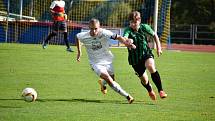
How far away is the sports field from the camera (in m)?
9.16

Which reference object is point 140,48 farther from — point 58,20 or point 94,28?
point 58,20

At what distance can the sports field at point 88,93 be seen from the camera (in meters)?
9.16

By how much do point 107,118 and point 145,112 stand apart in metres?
0.92

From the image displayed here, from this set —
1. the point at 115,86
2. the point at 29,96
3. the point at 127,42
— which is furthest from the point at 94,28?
the point at 29,96

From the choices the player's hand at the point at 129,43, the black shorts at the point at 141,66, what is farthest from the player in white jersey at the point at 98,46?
the black shorts at the point at 141,66

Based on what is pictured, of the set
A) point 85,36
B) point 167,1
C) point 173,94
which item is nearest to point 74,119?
point 85,36

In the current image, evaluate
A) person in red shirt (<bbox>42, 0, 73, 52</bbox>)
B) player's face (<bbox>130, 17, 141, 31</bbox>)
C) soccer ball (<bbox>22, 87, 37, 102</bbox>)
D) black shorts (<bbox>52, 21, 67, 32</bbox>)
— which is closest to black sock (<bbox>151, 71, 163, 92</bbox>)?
player's face (<bbox>130, 17, 141, 31</bbox>)

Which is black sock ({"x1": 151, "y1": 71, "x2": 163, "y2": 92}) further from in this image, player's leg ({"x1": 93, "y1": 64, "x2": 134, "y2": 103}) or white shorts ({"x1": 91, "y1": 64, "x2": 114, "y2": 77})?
white shorts ({"x1": 91, "y1": 64, "x2": 114, "y2": 77})

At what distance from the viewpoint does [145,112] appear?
9.55m

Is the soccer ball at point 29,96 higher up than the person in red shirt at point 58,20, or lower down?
lower down

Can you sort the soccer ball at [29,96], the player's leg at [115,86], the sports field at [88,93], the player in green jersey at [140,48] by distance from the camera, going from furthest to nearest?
the player in green jersey at [140,48]
the player's leg at [115,86]
the soccer ball at [29,96]
the sports field at [88,93]

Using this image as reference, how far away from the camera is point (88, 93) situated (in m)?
12.1

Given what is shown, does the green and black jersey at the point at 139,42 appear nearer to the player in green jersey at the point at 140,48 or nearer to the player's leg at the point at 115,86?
the player in green jersey at the point at 140,48

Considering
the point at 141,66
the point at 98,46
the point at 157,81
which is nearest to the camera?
the point at 157,81
